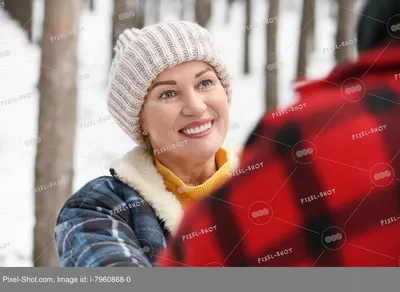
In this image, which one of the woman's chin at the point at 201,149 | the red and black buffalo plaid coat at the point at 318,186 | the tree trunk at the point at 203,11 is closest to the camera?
the red and black buffalo plaid coat at the point at 318,186

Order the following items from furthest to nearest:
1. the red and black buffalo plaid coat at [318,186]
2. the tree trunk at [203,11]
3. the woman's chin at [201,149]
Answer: the tree trunk at [203,11] → the woman's chin at [201,149] → the red and black buffalo plaid coat at [318,186]

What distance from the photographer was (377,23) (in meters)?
1.00

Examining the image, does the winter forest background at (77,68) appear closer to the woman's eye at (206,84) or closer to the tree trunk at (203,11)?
the tree trunk at (203,11)

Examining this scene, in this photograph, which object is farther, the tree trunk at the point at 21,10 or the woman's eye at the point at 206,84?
the tree trunk at the point at 21,10

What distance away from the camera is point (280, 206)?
101 cm

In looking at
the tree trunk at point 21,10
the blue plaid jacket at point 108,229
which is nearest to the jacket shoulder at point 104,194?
the blue plaid jacket at point 108,229

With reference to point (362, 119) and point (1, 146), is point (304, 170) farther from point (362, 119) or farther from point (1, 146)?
point (1, 146)


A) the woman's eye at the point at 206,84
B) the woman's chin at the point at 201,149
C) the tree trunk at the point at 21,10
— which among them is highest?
the tree trunk at the point at 21,10

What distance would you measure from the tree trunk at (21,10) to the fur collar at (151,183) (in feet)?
1.34

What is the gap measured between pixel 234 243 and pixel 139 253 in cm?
16

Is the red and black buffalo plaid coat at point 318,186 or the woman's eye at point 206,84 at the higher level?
the woman's eye at point 206,84

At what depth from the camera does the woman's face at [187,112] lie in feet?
3.22

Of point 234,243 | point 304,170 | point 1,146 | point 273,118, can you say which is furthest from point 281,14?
point 1,146

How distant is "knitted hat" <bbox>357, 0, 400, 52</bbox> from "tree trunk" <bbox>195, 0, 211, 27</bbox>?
0.97 ft
